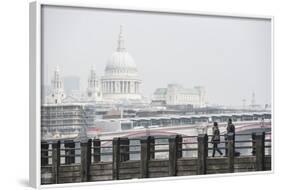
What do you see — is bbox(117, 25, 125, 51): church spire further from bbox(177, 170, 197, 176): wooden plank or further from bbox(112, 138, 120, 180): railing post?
bbox(177, 170, 197, 176): wooden plank

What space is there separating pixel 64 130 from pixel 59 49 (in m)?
0.84

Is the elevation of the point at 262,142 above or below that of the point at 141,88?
below

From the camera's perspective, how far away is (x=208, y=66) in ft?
27.9

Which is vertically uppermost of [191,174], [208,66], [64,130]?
[208,66]

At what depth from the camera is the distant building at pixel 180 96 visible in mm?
8211

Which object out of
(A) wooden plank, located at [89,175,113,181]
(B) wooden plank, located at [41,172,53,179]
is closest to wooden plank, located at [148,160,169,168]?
(A) wooden plank, located at [89,175,113,181]

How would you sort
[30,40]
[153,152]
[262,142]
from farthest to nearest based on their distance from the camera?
[262,142] → [153,152] → [30,40]

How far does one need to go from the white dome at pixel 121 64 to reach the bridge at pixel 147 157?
72 centimetres

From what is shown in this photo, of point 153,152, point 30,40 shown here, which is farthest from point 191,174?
point 30,40

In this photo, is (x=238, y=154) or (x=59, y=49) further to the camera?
(x=238, y=154)

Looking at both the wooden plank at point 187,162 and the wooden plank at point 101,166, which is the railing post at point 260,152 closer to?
the wooden plank at point 187,162

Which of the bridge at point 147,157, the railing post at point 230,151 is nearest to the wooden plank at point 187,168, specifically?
the bridge at point 147,157

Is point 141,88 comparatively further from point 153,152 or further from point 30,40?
point 30,40

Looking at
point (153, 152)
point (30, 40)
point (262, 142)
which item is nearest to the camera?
point (30, 40)
